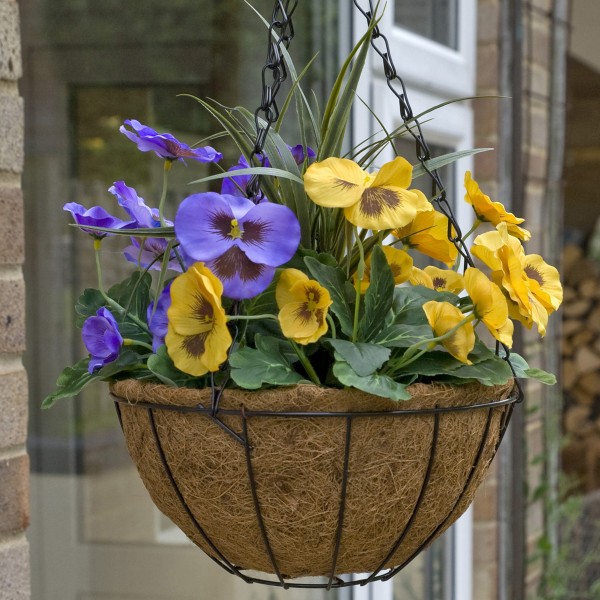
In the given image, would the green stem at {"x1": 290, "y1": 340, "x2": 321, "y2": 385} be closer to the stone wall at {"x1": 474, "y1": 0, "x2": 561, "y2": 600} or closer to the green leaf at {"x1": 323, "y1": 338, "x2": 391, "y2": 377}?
the green leaf at {"x1": 323, "y1": 338, "x2": 391, "y2": 377}

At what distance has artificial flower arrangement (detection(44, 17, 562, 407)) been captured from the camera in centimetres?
67

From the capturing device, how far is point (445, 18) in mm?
2227

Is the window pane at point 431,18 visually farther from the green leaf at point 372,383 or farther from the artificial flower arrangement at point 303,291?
the green leaf at point 372,383

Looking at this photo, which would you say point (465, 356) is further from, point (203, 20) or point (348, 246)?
point (203, 20)

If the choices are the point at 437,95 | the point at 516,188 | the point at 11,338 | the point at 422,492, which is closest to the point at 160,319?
the point at 422,492

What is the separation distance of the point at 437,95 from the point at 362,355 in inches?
59.9

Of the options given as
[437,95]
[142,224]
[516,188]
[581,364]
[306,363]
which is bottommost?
[581,364]

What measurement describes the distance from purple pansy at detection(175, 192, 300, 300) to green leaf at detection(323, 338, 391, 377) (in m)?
0.07

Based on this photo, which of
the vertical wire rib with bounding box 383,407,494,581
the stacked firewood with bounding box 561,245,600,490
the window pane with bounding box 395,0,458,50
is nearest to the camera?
the vertical wire rib with bounding box 383,407,494,581

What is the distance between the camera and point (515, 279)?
2.41 ft

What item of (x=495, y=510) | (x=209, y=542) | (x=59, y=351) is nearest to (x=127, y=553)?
(x=59, y=351)

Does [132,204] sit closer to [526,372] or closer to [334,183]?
[334,183]

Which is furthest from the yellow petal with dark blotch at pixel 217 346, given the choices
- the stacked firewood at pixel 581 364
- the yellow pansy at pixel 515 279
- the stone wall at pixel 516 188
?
the stacked firewood at pixel 581 364

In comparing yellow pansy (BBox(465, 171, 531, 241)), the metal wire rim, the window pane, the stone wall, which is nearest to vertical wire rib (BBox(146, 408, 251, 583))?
the metal wire rim
